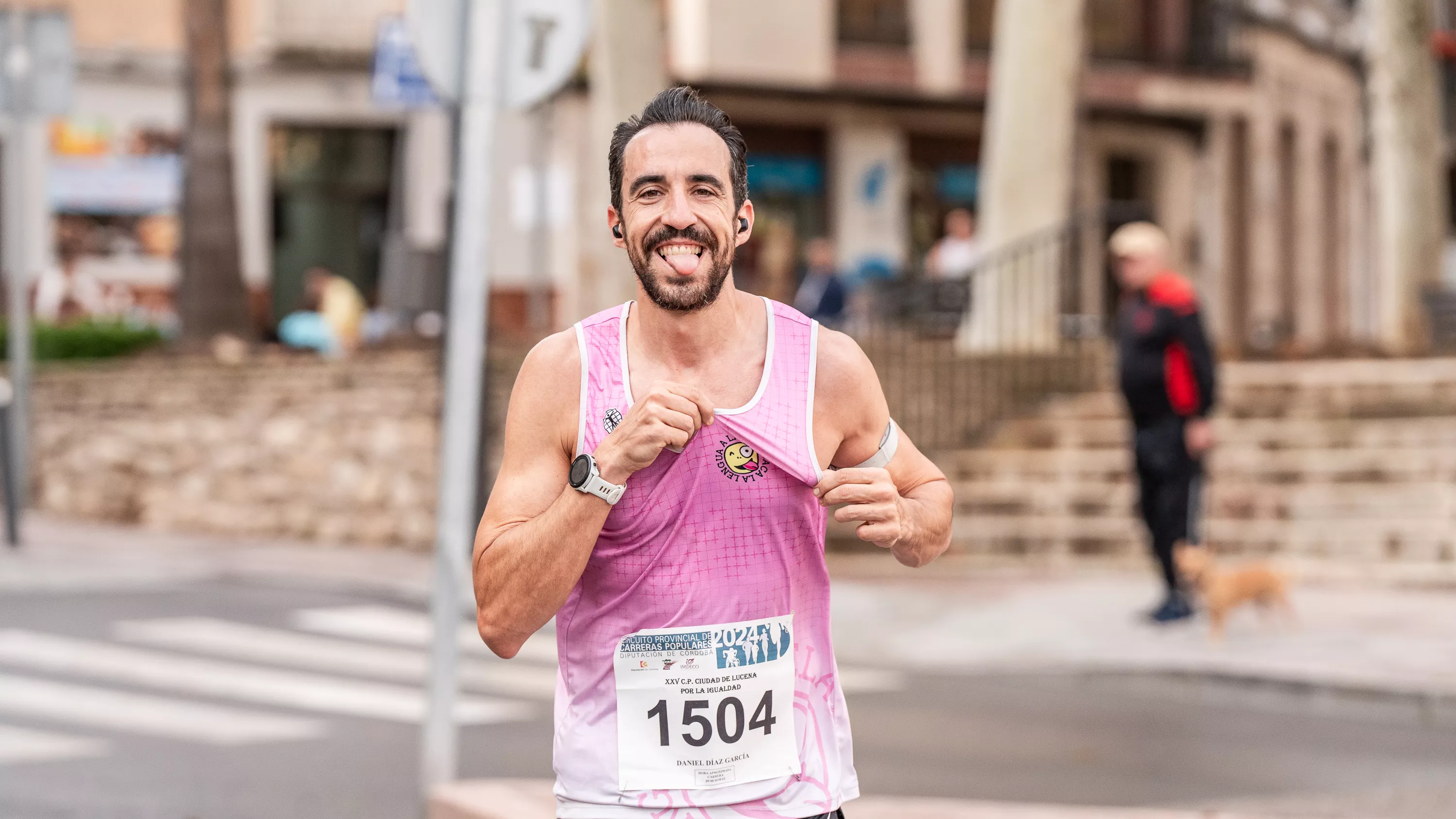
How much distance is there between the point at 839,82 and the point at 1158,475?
1966 cm

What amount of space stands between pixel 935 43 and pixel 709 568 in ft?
92.8

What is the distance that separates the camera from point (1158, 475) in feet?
35.1

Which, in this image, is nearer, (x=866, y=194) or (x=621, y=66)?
(x=621, y=66)

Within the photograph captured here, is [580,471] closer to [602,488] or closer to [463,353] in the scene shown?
[602,488]

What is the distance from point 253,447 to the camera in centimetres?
1708

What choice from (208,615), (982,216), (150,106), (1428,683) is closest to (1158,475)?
(1428,683)

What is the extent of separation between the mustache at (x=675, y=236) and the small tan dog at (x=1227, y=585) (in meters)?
7.86

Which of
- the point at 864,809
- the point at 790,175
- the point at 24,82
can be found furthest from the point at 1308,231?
the point at 864,809

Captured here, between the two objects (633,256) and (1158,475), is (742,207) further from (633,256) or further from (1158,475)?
(1158,475)

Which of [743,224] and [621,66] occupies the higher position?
[621,66]

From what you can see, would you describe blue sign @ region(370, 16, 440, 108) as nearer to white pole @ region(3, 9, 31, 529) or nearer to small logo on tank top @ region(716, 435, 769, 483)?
white pole @ region(3, 9, 31, 529)

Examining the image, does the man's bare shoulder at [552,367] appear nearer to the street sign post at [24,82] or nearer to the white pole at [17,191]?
the white pole at [17,191]

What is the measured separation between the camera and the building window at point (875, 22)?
98.7 feet

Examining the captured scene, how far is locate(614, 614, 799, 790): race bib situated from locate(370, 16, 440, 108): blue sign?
12084 millimetres
